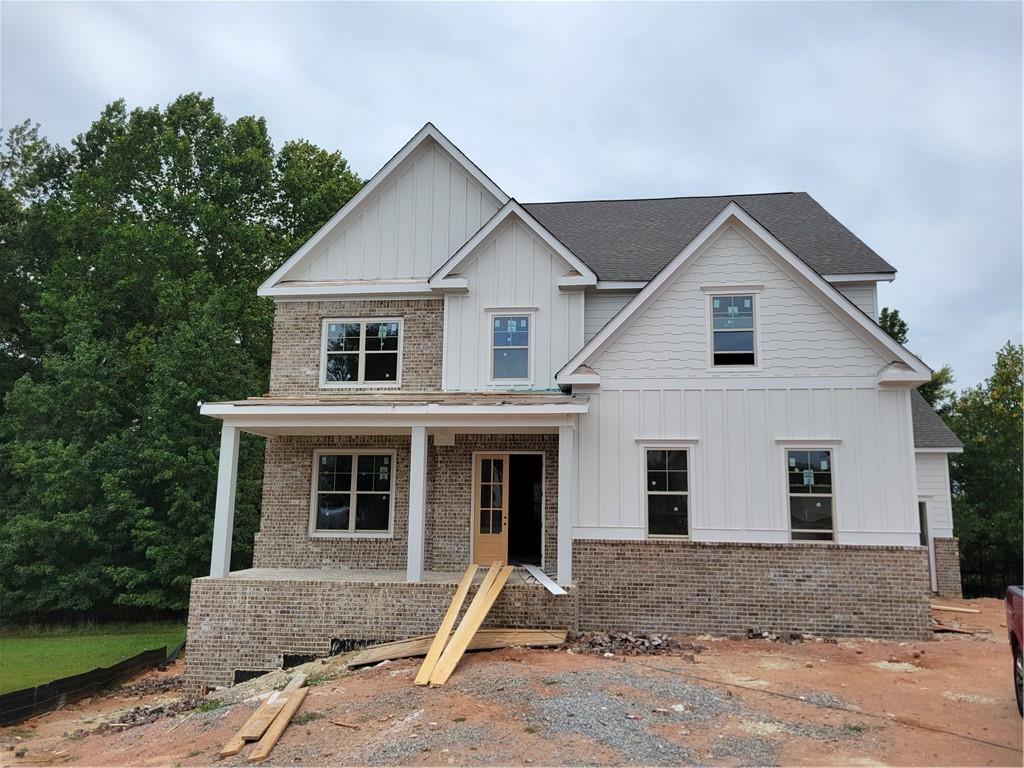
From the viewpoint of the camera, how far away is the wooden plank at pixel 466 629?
852 cm

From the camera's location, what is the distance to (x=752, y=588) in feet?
37.3

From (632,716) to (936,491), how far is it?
1380 centimetres

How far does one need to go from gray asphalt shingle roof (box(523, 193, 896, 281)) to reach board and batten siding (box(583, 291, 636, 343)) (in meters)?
0.34

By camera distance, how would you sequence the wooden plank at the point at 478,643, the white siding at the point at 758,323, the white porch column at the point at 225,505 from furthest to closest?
the white siding at the point at 758,323 → the white porch column at the point at 225,505 → the wooden plank at the point at 478,643

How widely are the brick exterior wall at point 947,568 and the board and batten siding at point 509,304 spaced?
36.4 feet

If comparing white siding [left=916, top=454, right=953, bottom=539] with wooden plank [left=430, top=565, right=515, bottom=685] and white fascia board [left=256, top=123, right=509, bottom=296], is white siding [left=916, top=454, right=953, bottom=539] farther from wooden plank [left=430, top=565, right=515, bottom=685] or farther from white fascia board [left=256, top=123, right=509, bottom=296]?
white fascia board [left=256, top=123, right=509, bottom=296]

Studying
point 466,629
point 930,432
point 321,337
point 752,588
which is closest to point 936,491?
point 930,432

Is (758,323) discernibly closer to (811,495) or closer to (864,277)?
(811,495)

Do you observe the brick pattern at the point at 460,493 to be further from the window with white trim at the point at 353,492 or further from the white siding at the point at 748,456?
the white siding at the point at 748,456

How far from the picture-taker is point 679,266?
484 inches

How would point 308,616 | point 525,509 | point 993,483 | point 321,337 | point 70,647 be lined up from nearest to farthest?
1. point 308,616
2. point 321,337
3. point 525,509
4. point 70,647
5. point 993,483

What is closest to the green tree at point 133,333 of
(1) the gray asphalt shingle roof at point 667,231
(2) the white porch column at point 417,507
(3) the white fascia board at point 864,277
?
(2) the white porch column at point 417,507

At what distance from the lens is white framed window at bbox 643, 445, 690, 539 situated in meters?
11.8

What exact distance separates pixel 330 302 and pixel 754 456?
9.09 m
